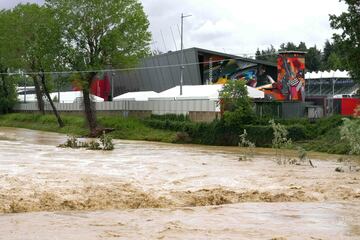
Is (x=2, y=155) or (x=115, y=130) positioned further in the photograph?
(x=115, y=130)

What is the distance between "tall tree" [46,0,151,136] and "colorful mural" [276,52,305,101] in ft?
51.4

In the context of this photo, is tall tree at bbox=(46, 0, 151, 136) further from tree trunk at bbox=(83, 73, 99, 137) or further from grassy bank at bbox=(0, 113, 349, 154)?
grassy bank at bbox=(0, 113, 349, 154)

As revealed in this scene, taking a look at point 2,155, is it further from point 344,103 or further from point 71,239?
point 344,103

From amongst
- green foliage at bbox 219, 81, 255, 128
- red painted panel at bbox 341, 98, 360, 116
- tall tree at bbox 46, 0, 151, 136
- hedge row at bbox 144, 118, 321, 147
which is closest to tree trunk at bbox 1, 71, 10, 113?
tall tree at bbox 46, 0, 151, 136

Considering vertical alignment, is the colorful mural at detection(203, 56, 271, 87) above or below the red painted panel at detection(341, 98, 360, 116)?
above

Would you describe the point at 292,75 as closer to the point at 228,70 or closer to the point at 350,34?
the point at 228,70

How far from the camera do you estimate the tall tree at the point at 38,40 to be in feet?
199

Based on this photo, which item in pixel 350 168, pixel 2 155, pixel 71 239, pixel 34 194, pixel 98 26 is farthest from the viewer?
pixel 98 26

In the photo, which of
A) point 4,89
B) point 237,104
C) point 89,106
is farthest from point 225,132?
point 4,89

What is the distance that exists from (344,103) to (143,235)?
50.5m

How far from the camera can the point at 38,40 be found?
63094mm

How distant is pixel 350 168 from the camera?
2812cm

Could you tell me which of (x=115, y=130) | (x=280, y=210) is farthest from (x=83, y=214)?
(x=115, y=130)

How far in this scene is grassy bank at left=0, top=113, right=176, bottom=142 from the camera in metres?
55.1
